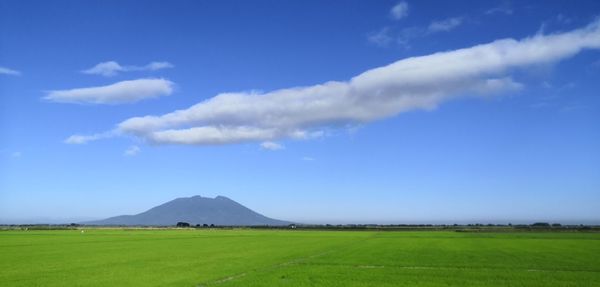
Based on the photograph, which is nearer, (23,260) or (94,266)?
(94,266)

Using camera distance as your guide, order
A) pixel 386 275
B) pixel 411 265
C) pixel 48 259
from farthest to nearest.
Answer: pixel 48 259, pixel 411 265, pixel 386 275

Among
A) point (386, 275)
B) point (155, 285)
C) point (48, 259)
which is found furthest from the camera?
point (48, 259)

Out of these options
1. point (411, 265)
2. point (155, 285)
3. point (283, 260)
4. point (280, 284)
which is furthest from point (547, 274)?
point (155, 285)

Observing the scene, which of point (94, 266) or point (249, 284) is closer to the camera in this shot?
point (249, 284)

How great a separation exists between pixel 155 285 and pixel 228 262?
10.5 metres

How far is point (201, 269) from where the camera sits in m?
25.2

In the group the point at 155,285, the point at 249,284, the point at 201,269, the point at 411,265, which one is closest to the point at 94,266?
the point at 201,269

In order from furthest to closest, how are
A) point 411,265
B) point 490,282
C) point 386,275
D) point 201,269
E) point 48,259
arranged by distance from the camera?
point 48,259, point 411,265, point 201,269, point 386,275, point 490,282

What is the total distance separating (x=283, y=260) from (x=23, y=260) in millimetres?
14974

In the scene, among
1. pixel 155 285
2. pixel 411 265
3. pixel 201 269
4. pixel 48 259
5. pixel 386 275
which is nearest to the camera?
pixel 155 285

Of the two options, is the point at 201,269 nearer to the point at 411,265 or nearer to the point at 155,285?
the point at 155,285

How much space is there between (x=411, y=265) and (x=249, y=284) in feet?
37.4

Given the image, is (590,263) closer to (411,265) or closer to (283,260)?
(411,265)

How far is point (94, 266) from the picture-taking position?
26.2 meters
